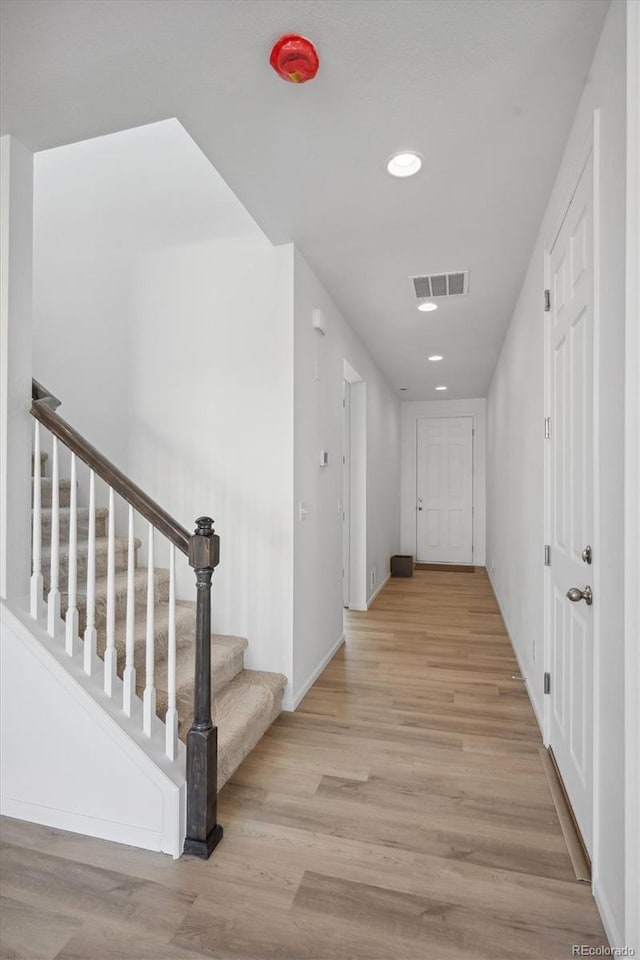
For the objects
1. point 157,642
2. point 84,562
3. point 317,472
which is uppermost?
point 317,472

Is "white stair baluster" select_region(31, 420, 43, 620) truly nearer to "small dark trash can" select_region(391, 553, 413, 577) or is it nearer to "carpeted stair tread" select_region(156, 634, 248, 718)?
"carpeted stair tread" select_region(156, 634, 248, 718)

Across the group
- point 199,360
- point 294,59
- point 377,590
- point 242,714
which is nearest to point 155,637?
point 242,714

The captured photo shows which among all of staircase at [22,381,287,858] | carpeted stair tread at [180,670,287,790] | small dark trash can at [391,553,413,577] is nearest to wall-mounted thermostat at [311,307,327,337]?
staircase at [22,381,287,858]

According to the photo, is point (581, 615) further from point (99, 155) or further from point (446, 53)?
point (99, 155)

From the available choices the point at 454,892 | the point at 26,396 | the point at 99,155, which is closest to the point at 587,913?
the point at 454,892

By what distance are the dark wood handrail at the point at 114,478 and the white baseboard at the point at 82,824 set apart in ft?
3.29

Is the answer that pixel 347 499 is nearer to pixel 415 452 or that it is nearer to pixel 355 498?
pixel 355 498

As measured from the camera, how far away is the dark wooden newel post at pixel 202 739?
173cm

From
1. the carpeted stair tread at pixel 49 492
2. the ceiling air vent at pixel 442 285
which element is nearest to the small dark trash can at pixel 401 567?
the ceiling air vent at pixel 442 285

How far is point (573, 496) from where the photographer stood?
75.6 inches

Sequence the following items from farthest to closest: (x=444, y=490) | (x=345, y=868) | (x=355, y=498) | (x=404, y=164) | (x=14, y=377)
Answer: (x=444, y=490)
(x=355, y=498)
(x=404, y=164)
(x=14, y=377)
(x=345, y=868)

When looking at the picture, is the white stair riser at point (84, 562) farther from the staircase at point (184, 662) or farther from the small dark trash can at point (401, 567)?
the small dark trash can at point (401, 567)

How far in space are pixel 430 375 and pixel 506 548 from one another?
105 inches

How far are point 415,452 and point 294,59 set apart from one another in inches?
268
